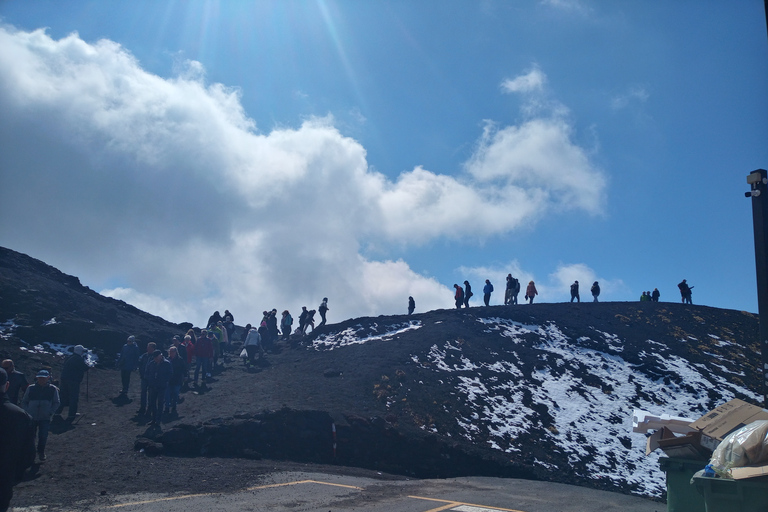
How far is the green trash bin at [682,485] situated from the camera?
7125 millimetres

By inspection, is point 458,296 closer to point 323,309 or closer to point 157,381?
point 323,309

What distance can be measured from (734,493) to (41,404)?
1190 centimetres

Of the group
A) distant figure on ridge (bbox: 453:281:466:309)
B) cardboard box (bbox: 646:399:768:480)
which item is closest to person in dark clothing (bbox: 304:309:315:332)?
distant figure on ridge (bbox: 453:281:466:309)

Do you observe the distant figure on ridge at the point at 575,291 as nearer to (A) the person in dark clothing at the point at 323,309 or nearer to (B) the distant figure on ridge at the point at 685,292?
(B) the distant figure on ridge at the point at 685,292

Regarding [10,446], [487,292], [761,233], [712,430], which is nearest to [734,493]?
[712,430]

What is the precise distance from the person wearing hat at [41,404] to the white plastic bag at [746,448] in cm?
1173

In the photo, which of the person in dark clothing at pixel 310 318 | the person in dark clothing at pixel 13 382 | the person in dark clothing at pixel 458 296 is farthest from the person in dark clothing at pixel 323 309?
the person in dark clothing at pixel 13 382

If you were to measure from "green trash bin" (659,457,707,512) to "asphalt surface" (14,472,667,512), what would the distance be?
3051mm

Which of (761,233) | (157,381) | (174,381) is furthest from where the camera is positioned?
(174,381)

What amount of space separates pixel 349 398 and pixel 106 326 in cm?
1204

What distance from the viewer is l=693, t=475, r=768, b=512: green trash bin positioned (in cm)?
542

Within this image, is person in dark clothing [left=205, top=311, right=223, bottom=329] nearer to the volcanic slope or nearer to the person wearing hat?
the volcanic slope

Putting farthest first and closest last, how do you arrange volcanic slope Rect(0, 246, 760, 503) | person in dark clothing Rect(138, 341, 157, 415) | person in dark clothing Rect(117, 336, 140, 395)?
person in dark clothing Rect(117, 336, 140, 395)
person in dark clothing Rect(138, 341, 157, 415)
volcanic slope Rect(0, 246, 760, 503)

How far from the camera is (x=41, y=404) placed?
10414mm
